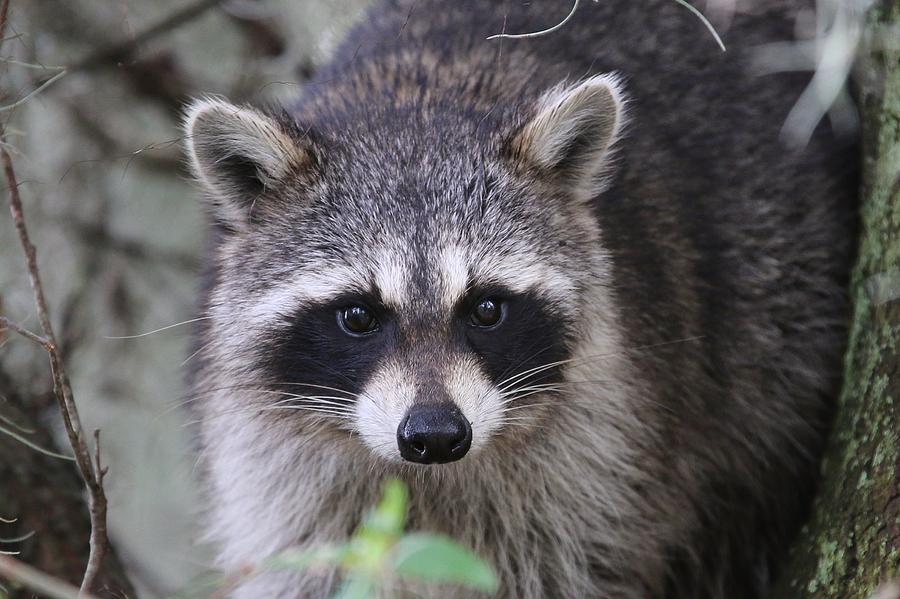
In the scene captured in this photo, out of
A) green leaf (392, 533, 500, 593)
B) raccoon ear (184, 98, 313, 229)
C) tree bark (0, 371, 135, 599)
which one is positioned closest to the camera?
green leaf (392, 533, 500, 593)

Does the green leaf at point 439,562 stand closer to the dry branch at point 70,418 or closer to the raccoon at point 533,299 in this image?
the raccoon at point 533,299

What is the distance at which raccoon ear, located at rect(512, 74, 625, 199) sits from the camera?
2.96m

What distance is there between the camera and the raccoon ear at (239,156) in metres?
2.93

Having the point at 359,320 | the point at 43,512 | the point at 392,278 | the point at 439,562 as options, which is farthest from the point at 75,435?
the point at 439,562

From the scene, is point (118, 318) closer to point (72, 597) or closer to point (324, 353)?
point (324, 353)

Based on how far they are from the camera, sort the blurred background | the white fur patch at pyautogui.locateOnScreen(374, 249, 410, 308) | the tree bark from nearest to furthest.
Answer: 1. the white fur patch at pyautogui.locateOnScreen(374, 249, 410, 308)
2. the tree bark
3. the blurred background

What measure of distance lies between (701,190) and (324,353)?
1314mm

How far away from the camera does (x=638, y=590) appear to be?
339cm

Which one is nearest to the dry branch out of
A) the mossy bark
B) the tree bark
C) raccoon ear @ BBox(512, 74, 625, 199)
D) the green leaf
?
the tree bark

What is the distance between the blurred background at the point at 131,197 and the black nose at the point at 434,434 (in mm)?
1750

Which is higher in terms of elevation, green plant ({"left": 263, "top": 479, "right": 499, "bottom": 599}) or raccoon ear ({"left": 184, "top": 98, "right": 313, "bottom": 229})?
raccoon ear ({"left": 184, "top": 98, "right": 313, "bottom": 229})

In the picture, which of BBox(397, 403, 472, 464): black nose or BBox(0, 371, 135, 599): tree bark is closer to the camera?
BBox(397, 403, 472, 464): black nose

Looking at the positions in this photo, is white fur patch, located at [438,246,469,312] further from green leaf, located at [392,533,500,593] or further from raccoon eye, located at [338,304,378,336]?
green leaf, located at [392,533,500,593]

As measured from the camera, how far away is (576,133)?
3.04 m
